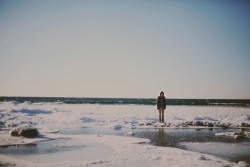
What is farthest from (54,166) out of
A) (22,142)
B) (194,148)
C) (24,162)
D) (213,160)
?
(194,148)

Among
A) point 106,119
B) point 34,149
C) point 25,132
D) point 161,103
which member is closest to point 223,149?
point 34,149

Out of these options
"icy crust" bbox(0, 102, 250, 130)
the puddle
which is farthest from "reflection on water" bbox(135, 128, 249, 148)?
the puddle

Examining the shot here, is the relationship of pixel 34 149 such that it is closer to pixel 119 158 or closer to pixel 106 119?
pixel 119 158

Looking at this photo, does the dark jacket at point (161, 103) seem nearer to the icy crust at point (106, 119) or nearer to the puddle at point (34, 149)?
the icy crust at point (106, 119)

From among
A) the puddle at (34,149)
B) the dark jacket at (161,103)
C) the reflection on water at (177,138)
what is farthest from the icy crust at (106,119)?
the puddle at (34,149)

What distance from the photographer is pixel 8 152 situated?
5.20 meters

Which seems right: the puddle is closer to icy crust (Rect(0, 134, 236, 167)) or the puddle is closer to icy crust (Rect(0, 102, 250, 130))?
icy crust (Rect(0, 134, 236, 167))

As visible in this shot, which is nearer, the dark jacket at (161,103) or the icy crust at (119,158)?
the icy crust at (119,158)

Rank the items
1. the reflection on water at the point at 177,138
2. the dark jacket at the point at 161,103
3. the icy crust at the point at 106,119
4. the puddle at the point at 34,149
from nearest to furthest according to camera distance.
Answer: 1. the puddle at the point at 34,149
2. the reflection on water at the point at 177,138
3. the icy crust at the point at 106,119
4. the dark jacket at the point at 161,103

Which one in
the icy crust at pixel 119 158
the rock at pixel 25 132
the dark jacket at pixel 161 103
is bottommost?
the icy crust at pixel 119 158

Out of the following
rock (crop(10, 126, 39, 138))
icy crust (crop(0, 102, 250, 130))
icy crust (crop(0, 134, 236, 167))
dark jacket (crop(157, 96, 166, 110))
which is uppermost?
dark jacket (crop(157, 96, 166, 110))

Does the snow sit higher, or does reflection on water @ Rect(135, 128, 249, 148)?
the snow

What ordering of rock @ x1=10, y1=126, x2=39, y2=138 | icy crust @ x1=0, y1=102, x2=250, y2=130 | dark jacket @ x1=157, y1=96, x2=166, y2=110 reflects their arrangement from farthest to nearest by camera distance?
1. dark jacket @ x1=157, y1=96, x2=166, y2=110
2. icy crust @ x1=0, y1=102, x2=250, y2=130
3. rock @ x1=10, y1=126, x2=39, y2=138

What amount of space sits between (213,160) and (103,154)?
282cm
